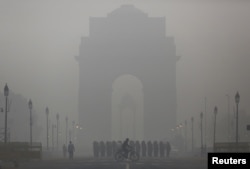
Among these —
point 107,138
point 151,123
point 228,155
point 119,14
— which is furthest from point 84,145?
point 228,155

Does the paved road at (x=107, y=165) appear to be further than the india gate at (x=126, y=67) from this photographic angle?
No

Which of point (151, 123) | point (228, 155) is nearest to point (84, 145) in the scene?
point (151, 123)

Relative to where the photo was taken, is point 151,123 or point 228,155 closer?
point 228,155

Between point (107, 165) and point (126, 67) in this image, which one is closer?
point (107, 165)

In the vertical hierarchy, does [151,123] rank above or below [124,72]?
below

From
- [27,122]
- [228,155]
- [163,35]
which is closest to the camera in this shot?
[228,155]

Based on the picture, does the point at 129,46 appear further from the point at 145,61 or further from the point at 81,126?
the point at 81,126

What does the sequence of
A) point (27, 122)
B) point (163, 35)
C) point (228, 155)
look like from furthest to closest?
point (163, 35) < point (27, 122) < point (228, 155)

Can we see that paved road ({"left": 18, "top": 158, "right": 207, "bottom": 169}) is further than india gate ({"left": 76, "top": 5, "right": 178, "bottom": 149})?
No

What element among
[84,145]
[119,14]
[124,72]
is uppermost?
[119,14]
